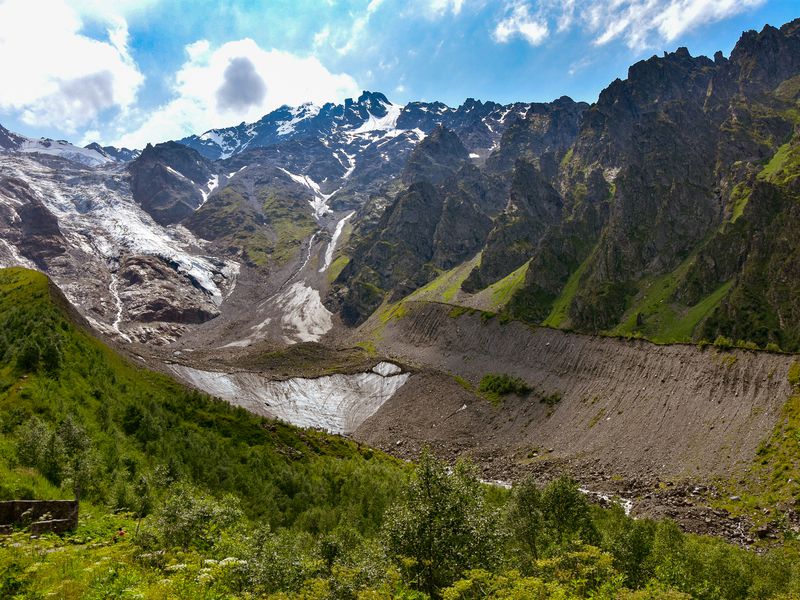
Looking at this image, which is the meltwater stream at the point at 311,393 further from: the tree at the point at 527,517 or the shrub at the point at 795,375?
the shrub at the point at 795,375

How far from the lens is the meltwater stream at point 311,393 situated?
16262 cm

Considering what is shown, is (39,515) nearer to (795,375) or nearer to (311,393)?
(795,375)

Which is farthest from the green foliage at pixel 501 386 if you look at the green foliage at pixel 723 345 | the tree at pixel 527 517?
the tree at pixel 527 517

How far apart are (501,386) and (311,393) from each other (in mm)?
71444

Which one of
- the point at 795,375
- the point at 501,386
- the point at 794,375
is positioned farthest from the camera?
the point at 501,386

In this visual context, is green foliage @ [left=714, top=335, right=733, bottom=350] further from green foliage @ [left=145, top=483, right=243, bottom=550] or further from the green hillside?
green foliage @ [left=145, top=483, right=243, bottom=550]

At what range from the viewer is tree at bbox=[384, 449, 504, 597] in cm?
2238

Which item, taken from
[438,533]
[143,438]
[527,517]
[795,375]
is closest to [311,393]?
[143,438]

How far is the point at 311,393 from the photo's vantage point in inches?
7047

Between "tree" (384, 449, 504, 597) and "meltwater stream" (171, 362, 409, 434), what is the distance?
441 ft

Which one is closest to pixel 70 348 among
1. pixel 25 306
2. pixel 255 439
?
pixel 25 306

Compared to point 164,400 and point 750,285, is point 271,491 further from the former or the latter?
point 750,285

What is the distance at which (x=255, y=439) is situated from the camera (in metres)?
82.4

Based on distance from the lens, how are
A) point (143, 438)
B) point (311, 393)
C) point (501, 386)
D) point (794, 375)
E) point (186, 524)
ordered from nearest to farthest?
point (186, 524) → point (143, 438) → point (794, 375) → point (501, 386) → point (311, 393)
